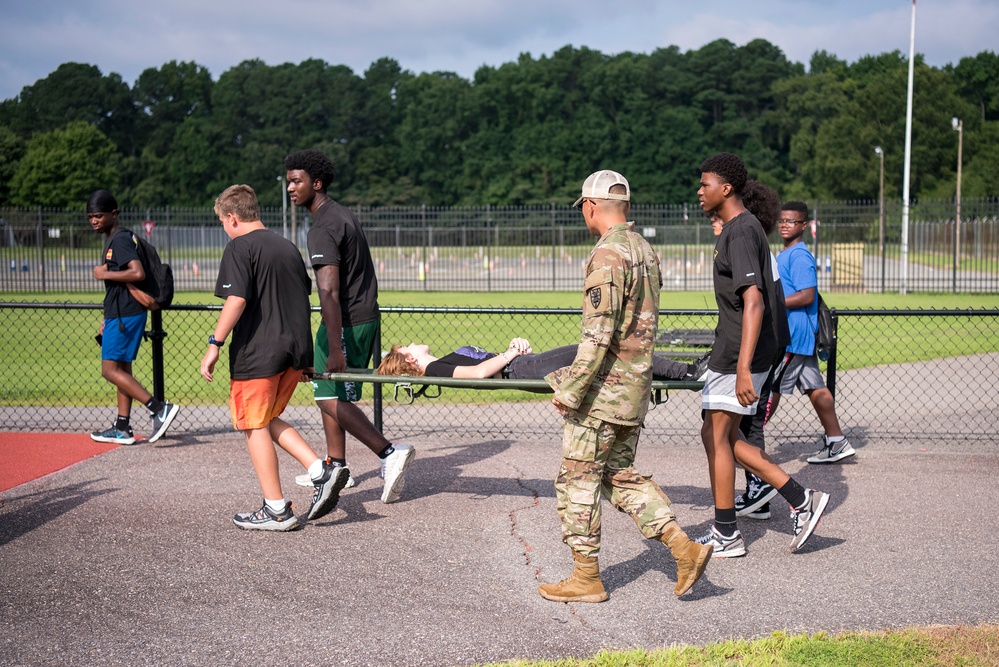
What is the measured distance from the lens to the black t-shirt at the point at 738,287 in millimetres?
4789

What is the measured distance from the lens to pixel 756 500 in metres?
5.83

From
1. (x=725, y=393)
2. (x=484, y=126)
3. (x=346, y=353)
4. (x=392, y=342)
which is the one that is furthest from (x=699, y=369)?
(x=484, y=126)

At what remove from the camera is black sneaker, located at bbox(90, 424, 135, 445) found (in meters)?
7.68

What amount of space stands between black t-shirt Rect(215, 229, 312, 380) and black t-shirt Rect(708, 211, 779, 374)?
7.94 feet

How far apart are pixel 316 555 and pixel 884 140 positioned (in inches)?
3338

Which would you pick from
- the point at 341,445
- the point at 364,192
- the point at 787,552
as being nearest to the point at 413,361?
the point at 341,445

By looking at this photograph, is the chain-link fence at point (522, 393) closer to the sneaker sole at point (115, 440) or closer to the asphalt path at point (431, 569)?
the sneaker sole at point (115, 440)

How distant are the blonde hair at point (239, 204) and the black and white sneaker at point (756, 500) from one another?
345 centimetres

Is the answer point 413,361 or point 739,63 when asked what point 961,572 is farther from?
point 739,63

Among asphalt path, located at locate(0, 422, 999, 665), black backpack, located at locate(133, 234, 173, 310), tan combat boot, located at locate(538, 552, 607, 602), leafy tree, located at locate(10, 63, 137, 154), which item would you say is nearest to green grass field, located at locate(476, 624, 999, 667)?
asphalt path, located at locate(0, 422, 999, 665)

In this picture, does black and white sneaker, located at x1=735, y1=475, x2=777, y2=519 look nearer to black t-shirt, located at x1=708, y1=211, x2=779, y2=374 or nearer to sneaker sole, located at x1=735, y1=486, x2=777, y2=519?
sneaker sole, located at x1=735, y1=486, x2=777, y2=519

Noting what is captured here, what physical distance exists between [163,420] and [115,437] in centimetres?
39

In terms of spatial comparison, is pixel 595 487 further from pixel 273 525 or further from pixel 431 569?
pixel 273 525

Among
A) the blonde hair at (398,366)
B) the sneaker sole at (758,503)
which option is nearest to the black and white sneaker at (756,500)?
the sneaker sole at (758,503)
